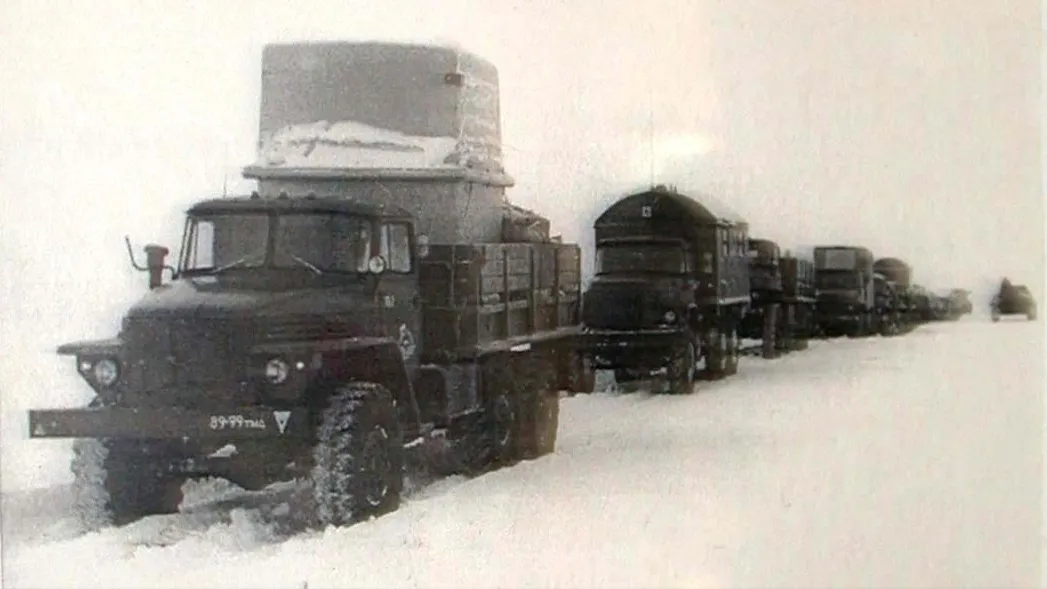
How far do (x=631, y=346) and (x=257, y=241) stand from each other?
824 millimetres

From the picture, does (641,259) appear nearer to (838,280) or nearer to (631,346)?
(631,346)

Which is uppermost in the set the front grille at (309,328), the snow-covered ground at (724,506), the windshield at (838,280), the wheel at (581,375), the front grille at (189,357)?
the windshield at (838,280)

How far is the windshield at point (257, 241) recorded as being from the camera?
2.43 m

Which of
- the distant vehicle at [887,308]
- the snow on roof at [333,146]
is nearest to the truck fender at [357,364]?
the snow on roof at [333,146]

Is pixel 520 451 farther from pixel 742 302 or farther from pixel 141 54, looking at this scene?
pixel 141 54

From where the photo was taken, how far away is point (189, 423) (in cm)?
230

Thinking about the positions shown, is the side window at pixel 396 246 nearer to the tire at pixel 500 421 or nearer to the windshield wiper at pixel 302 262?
the windshield wiper at pixel 302 262

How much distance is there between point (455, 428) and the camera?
255 centimetres

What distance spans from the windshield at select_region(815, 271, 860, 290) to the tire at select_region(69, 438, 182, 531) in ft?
4.56

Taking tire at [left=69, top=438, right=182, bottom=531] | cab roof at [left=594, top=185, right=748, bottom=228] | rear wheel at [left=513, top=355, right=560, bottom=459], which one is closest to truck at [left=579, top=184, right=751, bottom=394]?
cab roof at [left=594, top=185, right=748, bottom=228]

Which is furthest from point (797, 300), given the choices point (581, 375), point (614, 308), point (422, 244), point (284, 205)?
point (284, 205)

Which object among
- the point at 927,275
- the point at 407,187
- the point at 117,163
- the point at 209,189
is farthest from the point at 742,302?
the point at 117,163

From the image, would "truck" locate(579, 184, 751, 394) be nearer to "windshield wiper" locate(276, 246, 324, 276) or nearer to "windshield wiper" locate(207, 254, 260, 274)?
"windshield wiper" locate(276, 246, 324, 276)

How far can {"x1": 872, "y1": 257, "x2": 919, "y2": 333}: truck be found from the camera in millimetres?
2652
